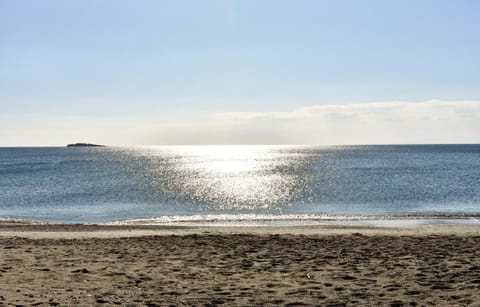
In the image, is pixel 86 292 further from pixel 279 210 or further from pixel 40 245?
pixel 279 210

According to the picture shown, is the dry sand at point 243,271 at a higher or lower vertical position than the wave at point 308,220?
higher

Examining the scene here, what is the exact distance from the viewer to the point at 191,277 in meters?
12.1

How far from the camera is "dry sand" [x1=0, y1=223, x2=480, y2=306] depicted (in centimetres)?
1005

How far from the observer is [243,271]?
12.8 m

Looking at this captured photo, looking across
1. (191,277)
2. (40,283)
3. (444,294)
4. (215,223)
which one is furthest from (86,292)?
(215,223)

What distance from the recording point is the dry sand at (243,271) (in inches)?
396

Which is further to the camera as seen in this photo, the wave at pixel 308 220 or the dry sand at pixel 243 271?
the wave at pixel 308 220

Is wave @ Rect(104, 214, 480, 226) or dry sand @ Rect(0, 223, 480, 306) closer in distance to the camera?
dry sand @ Rect(0, 223, 480, 306)

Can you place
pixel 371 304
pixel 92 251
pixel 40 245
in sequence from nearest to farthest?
1. pixel 371 304
2. pixel 92 251
3. pixel 40 245

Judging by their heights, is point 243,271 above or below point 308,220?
above

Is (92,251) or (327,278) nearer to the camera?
(327,278)

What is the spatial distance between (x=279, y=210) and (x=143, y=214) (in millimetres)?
11466

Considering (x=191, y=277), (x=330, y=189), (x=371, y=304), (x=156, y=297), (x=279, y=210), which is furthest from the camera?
(x=330, y=189)

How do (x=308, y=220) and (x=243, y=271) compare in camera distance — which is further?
(x=308, y=220)
